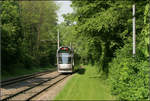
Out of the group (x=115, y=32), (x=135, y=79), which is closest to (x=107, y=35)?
(x=115, y=32)

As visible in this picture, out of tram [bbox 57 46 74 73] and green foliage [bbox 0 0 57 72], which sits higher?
green foliage [bbox 0 0 57 72]

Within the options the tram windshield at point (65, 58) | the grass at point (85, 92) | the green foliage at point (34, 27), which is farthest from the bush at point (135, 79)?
the green foliage at point (34, 27)

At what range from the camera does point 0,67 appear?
92.5ft

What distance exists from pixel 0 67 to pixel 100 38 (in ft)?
50.7

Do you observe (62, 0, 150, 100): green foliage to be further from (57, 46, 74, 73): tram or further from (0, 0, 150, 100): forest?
(57, 46, 74, 73): tram

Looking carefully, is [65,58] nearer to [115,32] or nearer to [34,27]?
[115,32]

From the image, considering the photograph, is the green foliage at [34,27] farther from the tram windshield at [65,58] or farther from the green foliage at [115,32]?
the green foliage at [115,32]

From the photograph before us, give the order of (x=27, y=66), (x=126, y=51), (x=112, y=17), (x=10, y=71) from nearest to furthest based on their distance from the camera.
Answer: (x=126, y=51) → (x=112, y=17) → (x=10, y=71) → (x=27, y=66)

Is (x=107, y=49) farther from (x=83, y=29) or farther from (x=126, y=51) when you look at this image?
(x=126, y=51)

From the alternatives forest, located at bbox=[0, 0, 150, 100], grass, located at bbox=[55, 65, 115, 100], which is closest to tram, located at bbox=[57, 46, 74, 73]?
forest, located at bbox=[0, 0, 150, 100]

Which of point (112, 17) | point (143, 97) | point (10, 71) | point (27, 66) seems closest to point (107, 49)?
point (112, 17)

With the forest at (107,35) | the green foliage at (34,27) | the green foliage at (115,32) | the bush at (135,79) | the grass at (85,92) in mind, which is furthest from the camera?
the green foliage at (34,27)

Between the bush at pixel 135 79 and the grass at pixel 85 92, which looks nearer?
the bush at pixel 135 79

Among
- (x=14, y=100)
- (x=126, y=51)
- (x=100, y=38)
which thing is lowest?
(x=14, y=100)
